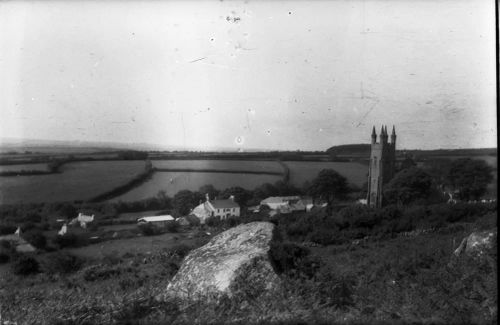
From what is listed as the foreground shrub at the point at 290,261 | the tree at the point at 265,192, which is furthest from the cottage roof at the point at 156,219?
the foreground shrub at the point at 290,261

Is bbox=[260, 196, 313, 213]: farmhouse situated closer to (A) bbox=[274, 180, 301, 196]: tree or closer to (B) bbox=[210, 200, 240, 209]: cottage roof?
(A) bbox=[274, 180, 301, 196]: tree

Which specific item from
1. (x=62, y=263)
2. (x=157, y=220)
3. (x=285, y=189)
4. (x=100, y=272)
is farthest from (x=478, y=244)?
(x=62, y=263)

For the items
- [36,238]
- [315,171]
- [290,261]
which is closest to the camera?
[290,261]

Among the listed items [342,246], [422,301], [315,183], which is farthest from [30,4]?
[422,301]

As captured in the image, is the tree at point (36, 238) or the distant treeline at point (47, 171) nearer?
the tree at point (36, 238)

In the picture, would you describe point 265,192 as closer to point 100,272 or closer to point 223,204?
point 223,204

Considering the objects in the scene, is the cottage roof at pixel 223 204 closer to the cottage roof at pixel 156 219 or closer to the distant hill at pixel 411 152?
the cottage roof at pixel 156 219
